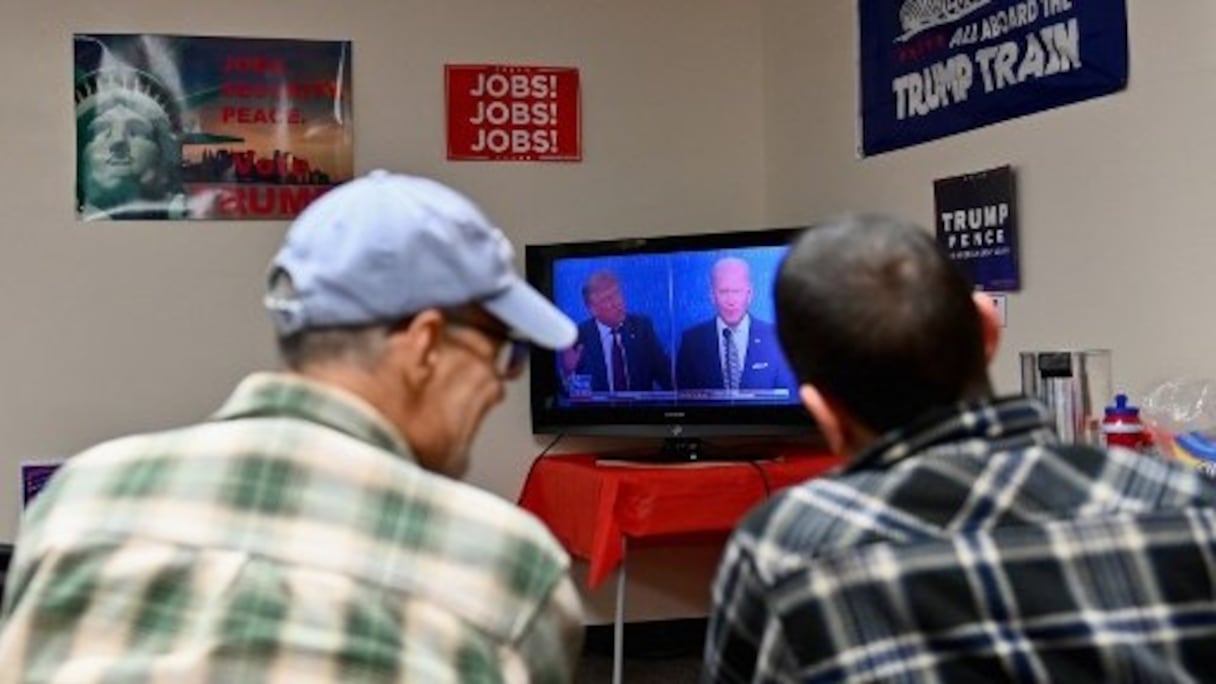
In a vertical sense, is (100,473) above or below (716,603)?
above

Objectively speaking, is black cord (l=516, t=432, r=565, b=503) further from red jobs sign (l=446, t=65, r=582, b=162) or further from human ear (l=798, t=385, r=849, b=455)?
human ear (l=798, t=385, r=849, b=455)

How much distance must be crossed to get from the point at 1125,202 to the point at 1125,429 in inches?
22.8

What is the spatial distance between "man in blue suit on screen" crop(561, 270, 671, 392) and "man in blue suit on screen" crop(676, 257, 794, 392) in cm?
10

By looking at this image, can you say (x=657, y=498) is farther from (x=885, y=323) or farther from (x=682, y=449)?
(x=885, y=323)

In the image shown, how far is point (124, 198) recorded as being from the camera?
420 centimetres

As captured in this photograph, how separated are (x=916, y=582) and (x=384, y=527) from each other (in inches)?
16.5

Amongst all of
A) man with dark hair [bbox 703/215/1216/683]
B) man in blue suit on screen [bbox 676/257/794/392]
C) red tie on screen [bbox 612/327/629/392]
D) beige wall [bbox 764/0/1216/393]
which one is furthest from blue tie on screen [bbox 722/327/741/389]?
man with dark hair [bbox 703/215/1216/683]

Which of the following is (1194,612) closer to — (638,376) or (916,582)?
(916,582)

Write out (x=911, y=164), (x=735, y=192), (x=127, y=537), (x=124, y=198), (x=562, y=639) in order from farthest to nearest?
(x=735, y=192) → (x=124, y=198) → (x=911, y=164) → (x=562, y=639) → (x=127, y=537)

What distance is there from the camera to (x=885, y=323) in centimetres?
109

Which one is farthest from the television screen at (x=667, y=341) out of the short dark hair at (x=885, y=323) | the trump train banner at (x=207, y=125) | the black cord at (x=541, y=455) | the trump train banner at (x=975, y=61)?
the short dark hair at (x=885, y=323)

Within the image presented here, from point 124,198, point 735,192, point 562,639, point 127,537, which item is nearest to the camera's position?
point 127,537

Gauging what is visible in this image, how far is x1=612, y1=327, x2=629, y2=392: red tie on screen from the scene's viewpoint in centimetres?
423

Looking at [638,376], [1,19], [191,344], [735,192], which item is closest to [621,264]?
[638,376]
